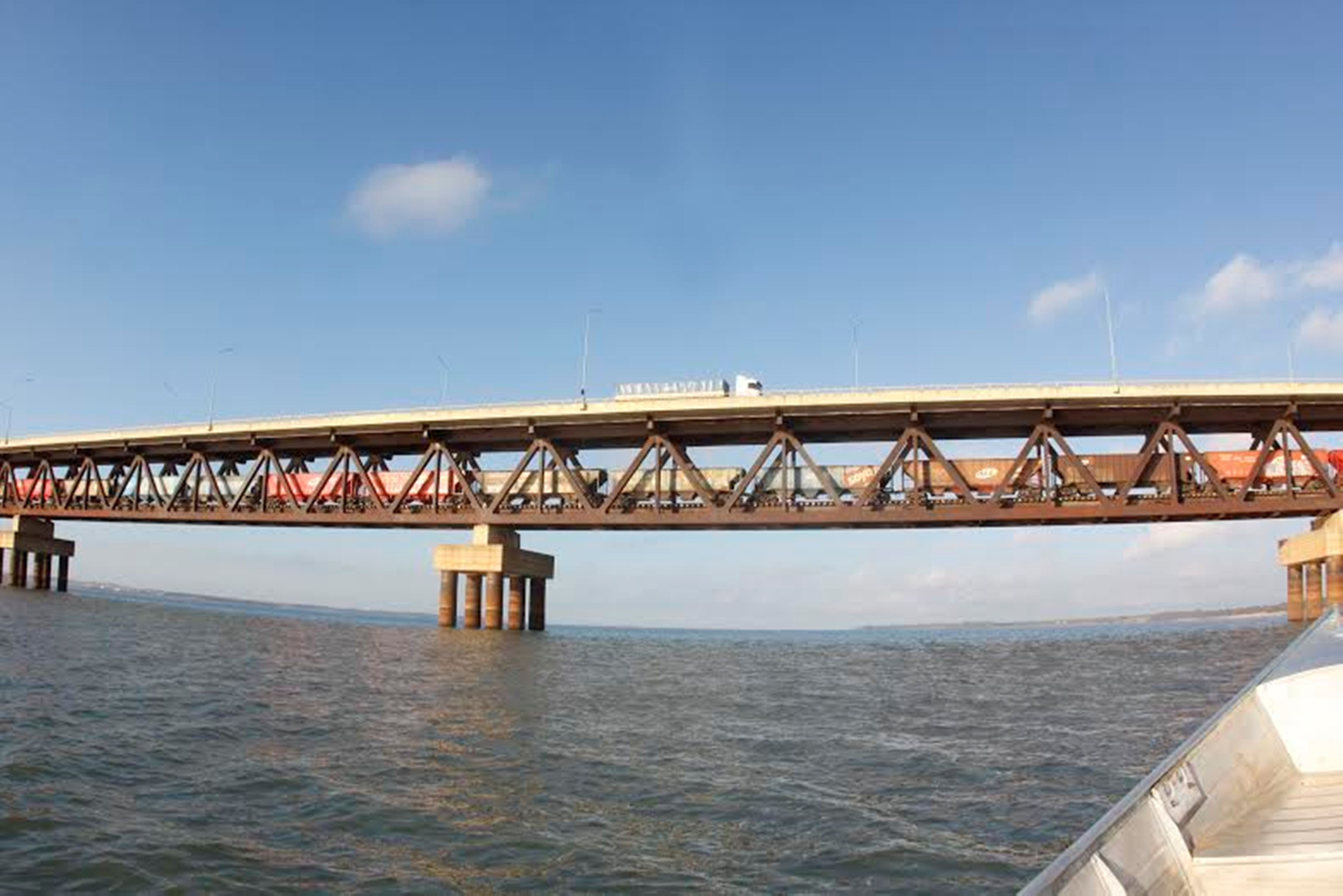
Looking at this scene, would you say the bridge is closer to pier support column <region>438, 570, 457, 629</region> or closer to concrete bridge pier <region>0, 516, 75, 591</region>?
pier support column <region>438, 570, 457, 629</region>

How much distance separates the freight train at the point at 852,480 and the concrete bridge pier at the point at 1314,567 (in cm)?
267

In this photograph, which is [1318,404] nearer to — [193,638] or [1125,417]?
[1125,417]

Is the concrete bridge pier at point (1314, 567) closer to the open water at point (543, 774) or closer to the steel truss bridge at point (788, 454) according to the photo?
the steel truss bridge at point (788, 454)

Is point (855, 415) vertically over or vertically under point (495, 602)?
over

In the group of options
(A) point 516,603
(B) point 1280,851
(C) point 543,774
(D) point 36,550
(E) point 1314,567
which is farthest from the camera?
(D) point 36,550

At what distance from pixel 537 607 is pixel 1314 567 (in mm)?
48139

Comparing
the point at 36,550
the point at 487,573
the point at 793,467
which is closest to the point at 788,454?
the point at 793,467

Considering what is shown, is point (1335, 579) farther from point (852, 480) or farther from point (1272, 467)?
point (852, 480)

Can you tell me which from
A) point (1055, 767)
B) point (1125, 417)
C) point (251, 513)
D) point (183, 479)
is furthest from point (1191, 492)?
point (183, 479)

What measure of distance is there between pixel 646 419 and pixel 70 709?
34.1m

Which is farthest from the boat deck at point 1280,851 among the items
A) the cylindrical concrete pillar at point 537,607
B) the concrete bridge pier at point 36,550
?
the concrete bridge pier at point 36,550

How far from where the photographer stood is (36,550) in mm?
75750

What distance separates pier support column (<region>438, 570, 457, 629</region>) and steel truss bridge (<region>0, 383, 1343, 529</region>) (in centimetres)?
335

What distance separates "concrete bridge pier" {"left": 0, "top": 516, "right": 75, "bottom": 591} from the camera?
75250 mm
